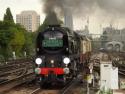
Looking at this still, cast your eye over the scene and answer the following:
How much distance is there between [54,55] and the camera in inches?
862

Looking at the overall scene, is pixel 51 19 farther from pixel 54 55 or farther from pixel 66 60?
pixel 66 60

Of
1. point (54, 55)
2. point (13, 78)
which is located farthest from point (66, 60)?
point (13, 78)

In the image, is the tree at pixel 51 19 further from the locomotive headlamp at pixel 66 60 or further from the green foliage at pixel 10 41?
the green foliage at pixel 10 41

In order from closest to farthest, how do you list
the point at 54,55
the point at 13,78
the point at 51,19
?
the point at 54,55, the point at 51,19, the point at 13,78

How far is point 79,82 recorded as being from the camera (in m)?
24.9

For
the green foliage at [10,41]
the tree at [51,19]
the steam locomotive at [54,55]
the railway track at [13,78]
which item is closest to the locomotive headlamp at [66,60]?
the steam locomotive at [54,55]

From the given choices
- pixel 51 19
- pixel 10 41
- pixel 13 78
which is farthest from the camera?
pixel 10 41

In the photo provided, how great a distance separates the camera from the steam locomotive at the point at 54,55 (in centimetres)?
2109

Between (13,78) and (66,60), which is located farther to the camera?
(13,78)

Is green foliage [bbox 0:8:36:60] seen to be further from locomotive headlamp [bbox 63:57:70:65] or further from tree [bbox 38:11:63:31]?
locomotive headlamp [bbox 63:57:70:65]

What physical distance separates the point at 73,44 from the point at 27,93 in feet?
17.1

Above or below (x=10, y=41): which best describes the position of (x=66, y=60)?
below

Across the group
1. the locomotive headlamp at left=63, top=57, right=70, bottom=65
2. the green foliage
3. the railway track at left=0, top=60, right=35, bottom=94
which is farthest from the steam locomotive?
the green foliage

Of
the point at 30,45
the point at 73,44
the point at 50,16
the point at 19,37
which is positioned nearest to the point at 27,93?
the point at 73,44
